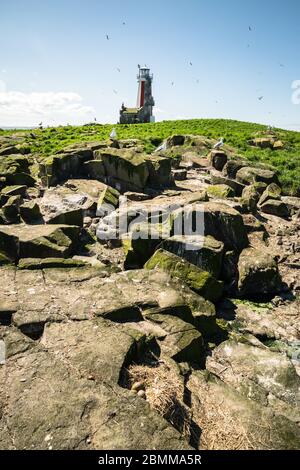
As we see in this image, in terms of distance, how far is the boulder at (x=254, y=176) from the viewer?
57.7 feet

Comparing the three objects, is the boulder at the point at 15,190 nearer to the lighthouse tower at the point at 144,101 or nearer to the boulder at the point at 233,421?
the boulder at the point at 233,421

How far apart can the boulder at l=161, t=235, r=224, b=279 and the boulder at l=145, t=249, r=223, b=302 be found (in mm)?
733

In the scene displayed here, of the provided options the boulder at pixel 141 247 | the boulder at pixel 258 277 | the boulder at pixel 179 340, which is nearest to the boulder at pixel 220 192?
the boulder at pixel 258 277

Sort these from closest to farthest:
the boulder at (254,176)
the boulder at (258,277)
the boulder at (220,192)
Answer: the boulder at (258,277) < the boulder at (220,192) < the boulder at (254,176)

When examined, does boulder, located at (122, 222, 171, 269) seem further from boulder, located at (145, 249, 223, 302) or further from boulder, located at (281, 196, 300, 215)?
boulder, located at (281, 196, 300, 215)

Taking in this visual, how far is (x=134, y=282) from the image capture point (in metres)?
7.71

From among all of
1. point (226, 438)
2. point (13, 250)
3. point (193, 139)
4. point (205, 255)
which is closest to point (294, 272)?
point (205, 255)

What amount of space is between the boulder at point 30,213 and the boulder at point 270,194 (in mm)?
9362

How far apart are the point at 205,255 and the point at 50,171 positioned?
8.67 meters

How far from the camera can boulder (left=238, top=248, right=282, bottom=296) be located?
9695 mm

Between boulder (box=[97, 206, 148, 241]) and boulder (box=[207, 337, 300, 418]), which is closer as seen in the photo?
boulder (box=[207, 337, 300, 418])

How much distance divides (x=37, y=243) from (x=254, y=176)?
478 inches

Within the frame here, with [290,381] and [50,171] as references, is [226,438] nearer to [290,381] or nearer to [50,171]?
[290,381]

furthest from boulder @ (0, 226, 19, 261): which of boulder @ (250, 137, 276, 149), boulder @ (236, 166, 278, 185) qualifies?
boulder @ (250, 137, 276, 149)
